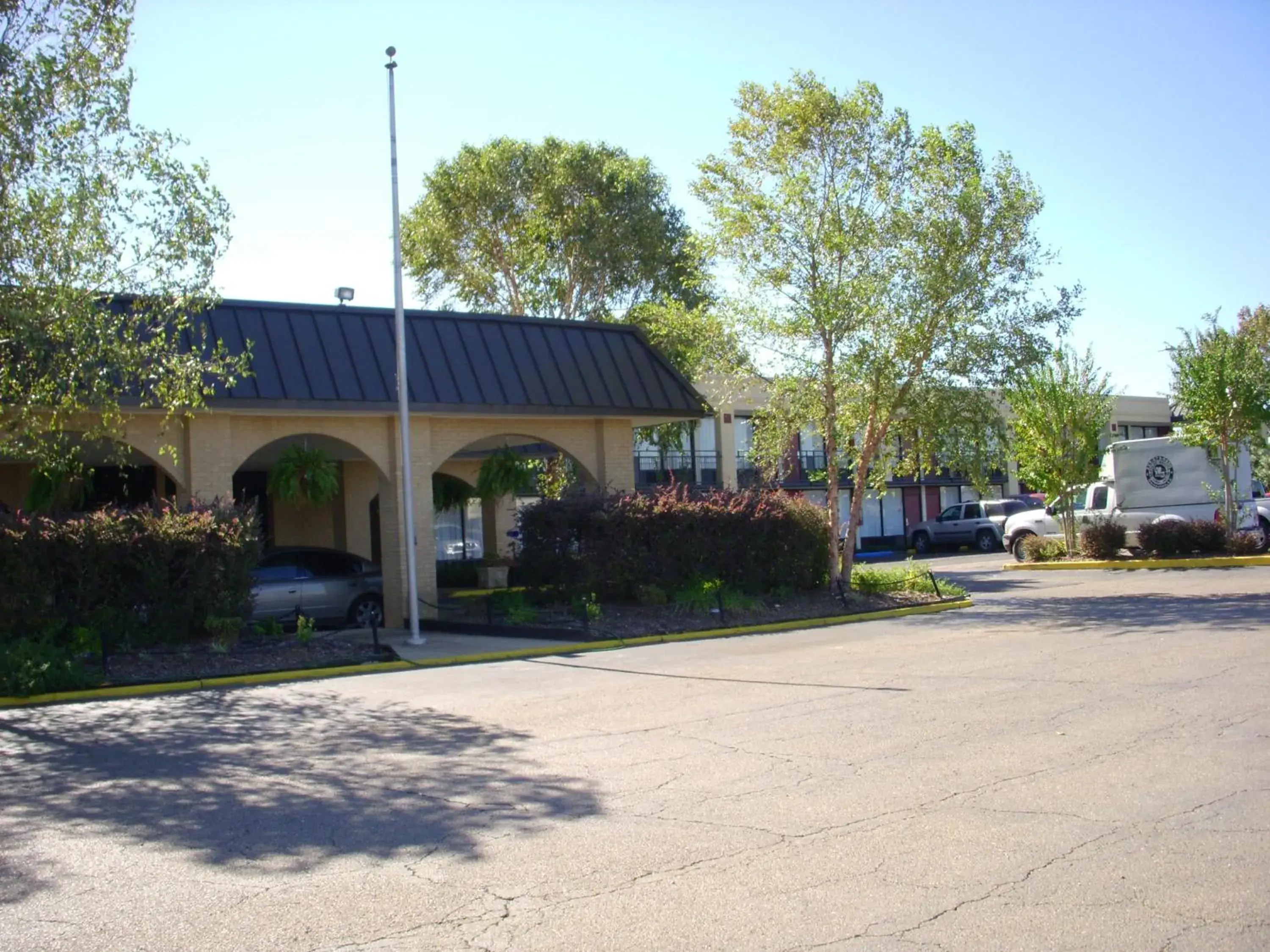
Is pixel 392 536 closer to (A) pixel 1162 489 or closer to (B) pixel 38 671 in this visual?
(B) pixel 38 671

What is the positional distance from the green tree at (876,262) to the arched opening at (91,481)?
10.9 metres

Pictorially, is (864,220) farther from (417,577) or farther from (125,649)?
(125,649)

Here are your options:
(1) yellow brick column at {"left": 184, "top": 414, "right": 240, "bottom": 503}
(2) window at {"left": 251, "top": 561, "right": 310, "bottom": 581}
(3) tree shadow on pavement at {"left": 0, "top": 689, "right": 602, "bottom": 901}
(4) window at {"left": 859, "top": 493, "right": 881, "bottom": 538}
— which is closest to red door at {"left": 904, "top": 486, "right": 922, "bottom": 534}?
(4) window at {"left": 859, "top": 493, "right": 881, "bottom": 538}

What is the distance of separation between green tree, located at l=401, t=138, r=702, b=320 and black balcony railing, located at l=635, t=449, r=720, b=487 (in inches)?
283

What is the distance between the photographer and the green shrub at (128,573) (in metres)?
15.0

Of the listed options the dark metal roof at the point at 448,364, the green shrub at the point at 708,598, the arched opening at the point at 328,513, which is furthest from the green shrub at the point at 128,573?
the arched opening at the point at 328,513

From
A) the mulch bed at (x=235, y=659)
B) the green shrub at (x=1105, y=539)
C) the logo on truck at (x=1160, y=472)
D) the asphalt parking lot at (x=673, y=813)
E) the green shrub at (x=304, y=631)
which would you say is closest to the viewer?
the asphalt parking lot at (x=673, y=813)

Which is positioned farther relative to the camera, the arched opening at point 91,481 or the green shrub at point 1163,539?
the green shrub at point 1163,539

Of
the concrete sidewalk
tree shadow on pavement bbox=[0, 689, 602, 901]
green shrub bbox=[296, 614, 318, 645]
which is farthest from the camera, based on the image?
the concrete sidewalk

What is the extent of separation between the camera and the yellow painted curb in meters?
27.4

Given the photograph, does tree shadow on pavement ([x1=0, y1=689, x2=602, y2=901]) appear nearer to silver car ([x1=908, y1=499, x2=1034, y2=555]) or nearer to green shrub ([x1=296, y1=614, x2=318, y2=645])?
green shrub ([x1=296, y1=614, x2=318, y2=645])

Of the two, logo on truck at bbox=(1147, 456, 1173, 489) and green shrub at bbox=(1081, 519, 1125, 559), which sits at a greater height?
logo on truck at bbox=(1147, 456, 1173, 489)

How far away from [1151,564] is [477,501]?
1855 centimetres

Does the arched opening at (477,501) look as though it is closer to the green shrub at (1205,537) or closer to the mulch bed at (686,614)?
the mulch bed at (686,614)
